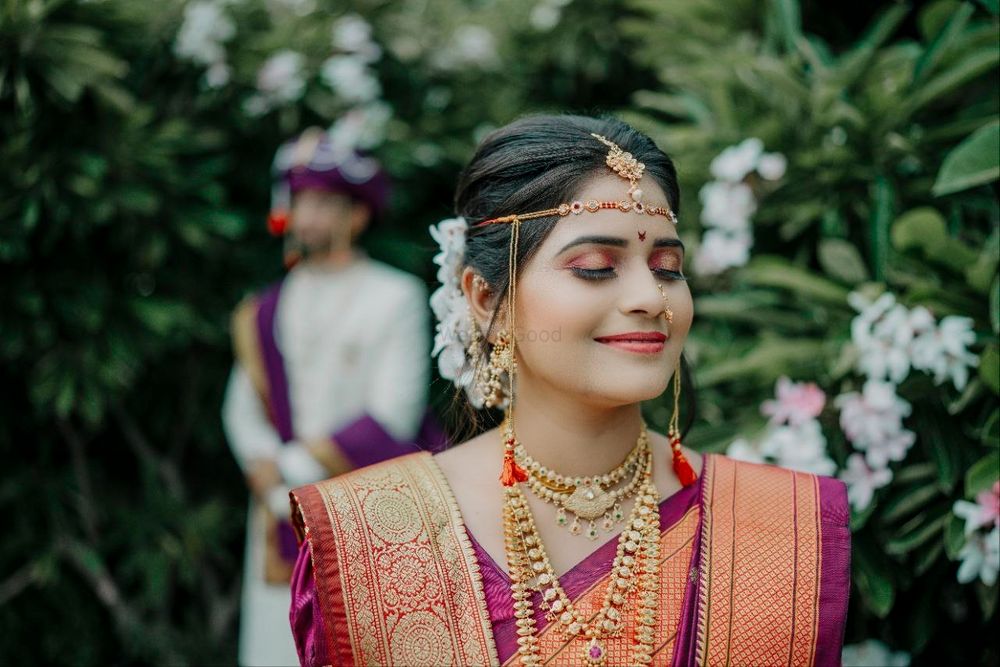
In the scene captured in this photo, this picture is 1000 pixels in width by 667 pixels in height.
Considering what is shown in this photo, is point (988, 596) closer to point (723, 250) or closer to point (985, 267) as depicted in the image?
point (985, 267)

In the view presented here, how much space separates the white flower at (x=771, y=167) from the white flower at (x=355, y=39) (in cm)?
213

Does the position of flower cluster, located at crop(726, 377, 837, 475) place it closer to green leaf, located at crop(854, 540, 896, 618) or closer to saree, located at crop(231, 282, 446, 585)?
green leaf, located at crop(854, 540, 896, 618)

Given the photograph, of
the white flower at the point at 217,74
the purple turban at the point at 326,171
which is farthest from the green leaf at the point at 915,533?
the white flower at the point at 217,74

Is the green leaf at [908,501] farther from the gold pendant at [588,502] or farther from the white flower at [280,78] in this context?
the white flower at [280,78]

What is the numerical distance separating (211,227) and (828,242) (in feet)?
7.56

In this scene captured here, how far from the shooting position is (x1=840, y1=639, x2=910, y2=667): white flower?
91.2 inches

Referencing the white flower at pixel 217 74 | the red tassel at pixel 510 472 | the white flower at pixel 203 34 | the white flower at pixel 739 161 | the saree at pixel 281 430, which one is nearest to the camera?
the red tassel at pixel 510 472

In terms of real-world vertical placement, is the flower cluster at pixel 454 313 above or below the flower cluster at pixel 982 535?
above

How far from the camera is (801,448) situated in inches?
86.1

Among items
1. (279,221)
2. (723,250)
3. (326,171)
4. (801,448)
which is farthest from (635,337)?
(279,221)

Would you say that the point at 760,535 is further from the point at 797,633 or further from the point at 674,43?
the point at 674,43

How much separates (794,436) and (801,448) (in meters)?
0.04

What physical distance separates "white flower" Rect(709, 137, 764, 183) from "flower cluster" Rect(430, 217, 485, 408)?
1.15 meters

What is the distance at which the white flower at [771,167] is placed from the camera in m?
2.62
